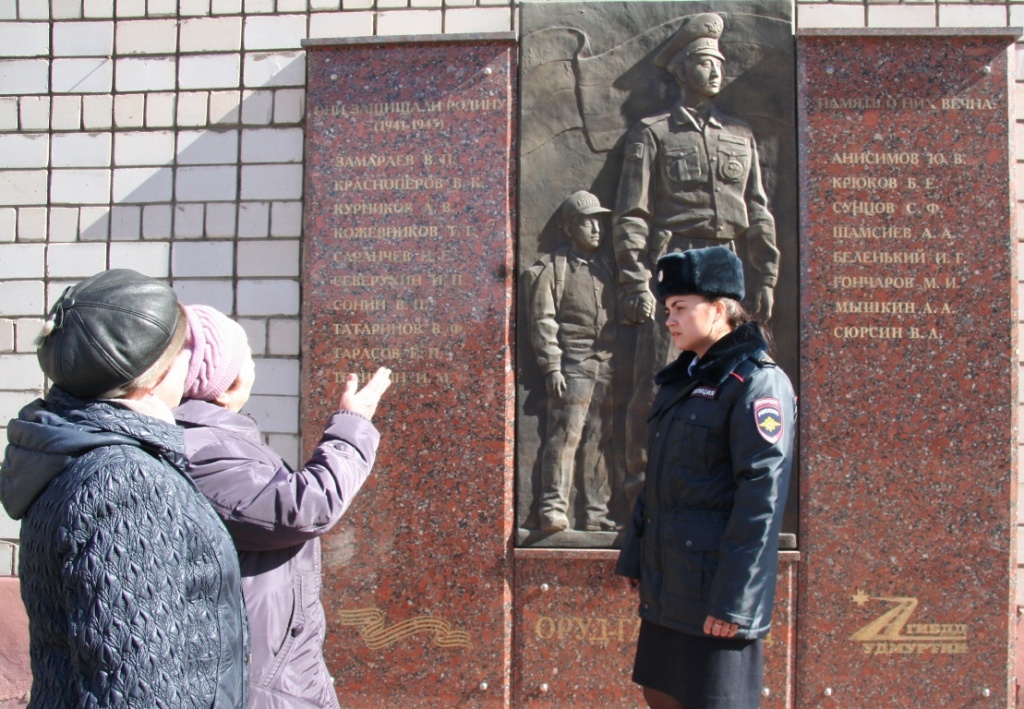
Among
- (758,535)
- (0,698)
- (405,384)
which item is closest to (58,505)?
(758,535)

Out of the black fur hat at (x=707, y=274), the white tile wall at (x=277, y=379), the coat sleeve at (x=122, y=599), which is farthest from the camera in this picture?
the white tile wall at (x=277, y=379)

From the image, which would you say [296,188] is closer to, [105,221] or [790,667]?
[105,221]

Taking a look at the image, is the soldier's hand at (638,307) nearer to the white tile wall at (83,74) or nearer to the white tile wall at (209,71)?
the white tile wall at (209,71)

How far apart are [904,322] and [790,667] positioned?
5.03 ft

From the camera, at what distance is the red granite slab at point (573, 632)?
12.1 feet

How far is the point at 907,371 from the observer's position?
3633 millimetres

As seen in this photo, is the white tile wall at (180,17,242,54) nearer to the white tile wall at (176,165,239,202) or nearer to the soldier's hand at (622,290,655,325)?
the white tile wall at (176,165,239,202)

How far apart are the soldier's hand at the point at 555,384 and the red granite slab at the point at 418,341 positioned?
173 mm

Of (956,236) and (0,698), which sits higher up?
(956,236)

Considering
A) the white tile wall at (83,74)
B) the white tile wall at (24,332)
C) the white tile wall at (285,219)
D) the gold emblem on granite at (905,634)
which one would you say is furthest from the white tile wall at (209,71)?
the gold emblem on granite at (905,634)

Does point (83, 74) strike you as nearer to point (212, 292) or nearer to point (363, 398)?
point (212, 292)

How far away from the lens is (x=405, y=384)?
3781 millimetres

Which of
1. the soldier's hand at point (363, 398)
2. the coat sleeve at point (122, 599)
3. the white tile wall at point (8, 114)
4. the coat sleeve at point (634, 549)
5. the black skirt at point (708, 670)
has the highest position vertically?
the white tile wall at point (8, 114)

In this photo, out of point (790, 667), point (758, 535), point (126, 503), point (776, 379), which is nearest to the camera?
point (126, 503)
